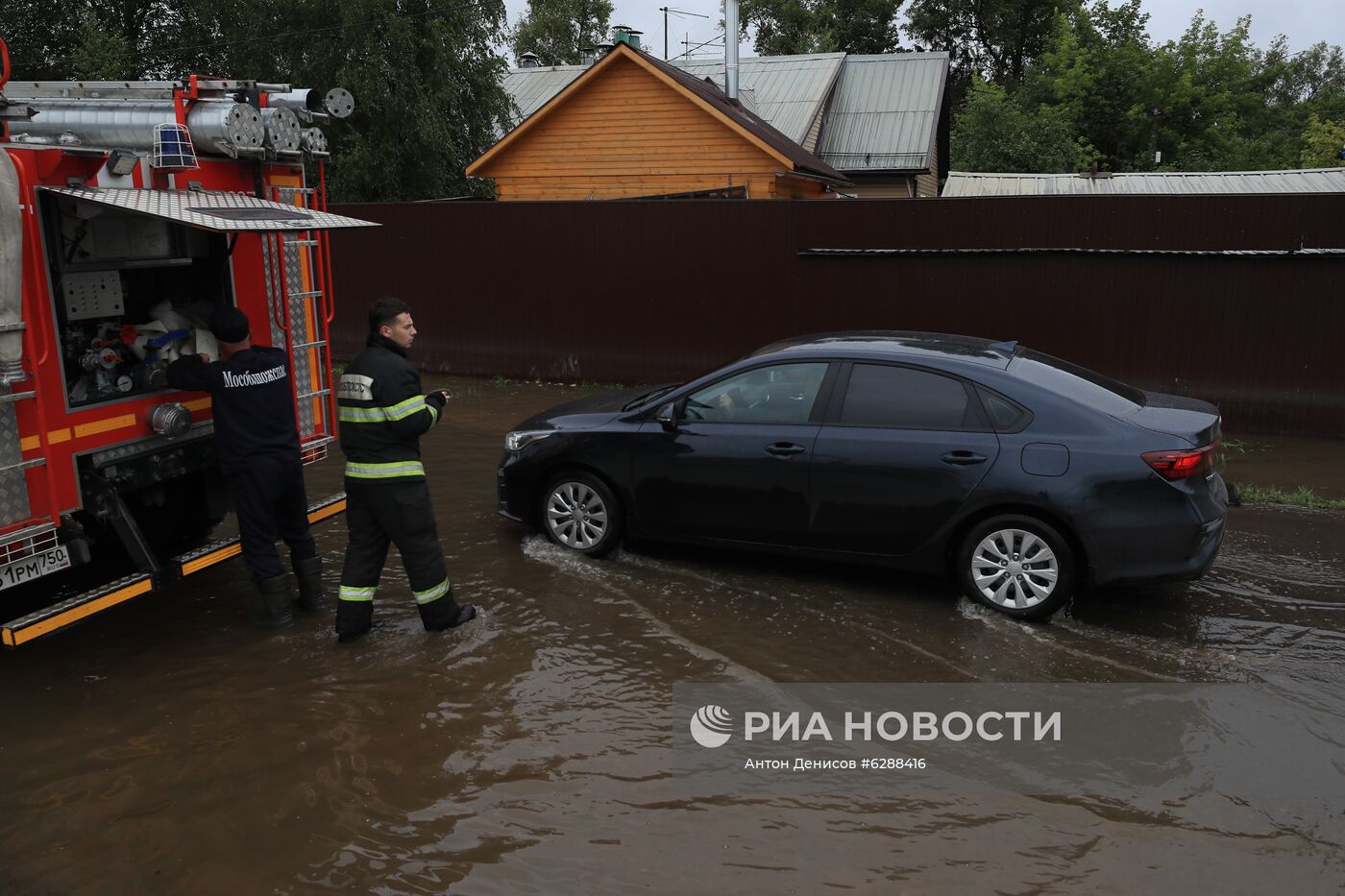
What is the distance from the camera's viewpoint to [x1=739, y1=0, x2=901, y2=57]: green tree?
155ft

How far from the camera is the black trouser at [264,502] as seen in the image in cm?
559

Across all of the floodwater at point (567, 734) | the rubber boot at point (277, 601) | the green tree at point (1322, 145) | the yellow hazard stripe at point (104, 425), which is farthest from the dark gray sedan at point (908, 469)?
the green tree at point (1322, 145)

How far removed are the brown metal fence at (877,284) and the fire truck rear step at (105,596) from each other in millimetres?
7829

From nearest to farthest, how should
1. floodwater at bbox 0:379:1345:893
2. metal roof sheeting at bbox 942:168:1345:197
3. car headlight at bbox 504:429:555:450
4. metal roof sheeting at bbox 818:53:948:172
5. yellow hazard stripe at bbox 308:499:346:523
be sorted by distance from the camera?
1. floodwater at bbox 0:379:1345:893
2. yellow hazard stripe at bbox 308:499:346:523
3. car headlight at bbox 504:429:555:450
4. metal roof sheeting at bbox 942:168:1345:197
5. metal roof sheeting at bbox 818:53:948:172

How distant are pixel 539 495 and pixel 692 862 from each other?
11.3 feet

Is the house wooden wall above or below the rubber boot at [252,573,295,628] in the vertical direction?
above

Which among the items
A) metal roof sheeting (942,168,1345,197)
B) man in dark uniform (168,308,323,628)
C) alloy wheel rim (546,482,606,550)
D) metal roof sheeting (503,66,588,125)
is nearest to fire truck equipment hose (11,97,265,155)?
man in dark uniform (168,308,323,628)

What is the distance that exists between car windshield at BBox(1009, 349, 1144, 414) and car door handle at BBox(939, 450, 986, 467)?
1.86 ft

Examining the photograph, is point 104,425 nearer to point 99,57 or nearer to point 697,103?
point 697,103

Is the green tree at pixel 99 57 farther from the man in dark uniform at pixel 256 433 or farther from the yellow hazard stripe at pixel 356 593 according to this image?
the yellow hazard stripe at pixel 356 593

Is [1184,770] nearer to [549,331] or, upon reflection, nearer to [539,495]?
[539,495]

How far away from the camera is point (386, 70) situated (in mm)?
20906

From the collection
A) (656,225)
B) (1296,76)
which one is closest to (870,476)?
(656,225)

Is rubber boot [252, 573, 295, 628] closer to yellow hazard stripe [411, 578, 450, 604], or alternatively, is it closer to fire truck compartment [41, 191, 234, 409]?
yellow hazard stripe [411, 578, 450, 604]
